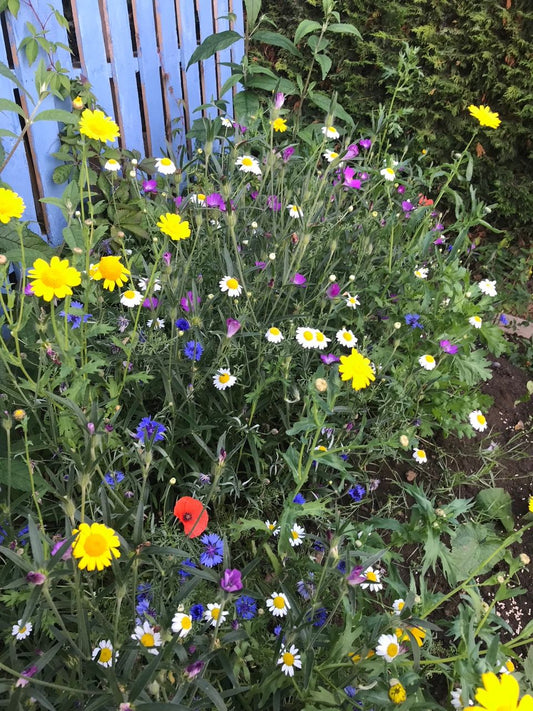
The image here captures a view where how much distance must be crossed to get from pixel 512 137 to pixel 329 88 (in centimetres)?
118

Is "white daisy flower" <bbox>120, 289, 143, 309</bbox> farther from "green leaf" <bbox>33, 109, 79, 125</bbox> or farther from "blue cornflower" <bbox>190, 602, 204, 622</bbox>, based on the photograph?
"blue cornflower" <bbox>190, 602, 204, 622</bbox>

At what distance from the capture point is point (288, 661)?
1077 millimetres

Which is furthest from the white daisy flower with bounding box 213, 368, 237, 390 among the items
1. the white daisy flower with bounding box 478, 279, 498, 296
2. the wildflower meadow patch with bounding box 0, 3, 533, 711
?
the white daisy flower with bounding box 478, 279, 498, 296

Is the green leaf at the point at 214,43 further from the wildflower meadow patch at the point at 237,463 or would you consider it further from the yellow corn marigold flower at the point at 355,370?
the yellow corn marigold flower at the point at 355,370

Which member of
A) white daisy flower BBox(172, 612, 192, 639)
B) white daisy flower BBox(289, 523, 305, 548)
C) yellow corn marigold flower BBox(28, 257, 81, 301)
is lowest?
white daisy flower BBox(289, 523, 305, 548)

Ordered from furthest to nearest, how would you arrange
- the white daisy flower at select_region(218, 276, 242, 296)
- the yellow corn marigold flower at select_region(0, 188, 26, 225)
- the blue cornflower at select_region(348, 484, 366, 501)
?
the blue cornflower at select_region(348, 484, 366, 501)
the white daisy flower at select_region(218, 276, 242, 296)
the yellow corn marigold flower at select_region(0, 188, 26, 225)

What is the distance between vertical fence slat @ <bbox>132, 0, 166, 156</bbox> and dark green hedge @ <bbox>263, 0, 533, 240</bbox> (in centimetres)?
117

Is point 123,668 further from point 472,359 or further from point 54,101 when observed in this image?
point 54,101

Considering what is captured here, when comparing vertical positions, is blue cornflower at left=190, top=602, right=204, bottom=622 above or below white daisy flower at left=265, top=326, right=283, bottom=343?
below

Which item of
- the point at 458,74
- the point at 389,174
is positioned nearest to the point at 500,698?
the point at 389,174

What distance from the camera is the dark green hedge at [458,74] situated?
3.05 meters

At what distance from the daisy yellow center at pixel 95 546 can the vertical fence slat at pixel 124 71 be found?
2087 millimetres

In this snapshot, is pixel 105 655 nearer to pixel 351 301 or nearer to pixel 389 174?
pixel 351 301

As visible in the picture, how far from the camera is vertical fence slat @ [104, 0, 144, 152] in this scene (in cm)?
228
